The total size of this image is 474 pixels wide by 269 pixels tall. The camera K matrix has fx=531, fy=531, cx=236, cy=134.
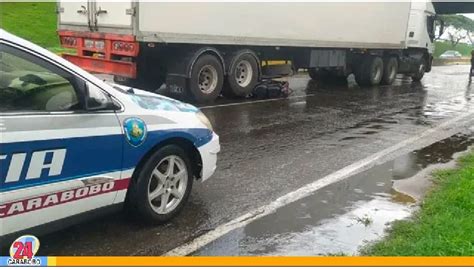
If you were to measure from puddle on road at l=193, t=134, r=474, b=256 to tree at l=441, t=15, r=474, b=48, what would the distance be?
72418 mm

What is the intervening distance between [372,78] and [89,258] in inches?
602

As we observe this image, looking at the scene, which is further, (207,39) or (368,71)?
(368,71)

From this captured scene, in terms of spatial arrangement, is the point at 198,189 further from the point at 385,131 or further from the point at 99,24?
the point at 99,24

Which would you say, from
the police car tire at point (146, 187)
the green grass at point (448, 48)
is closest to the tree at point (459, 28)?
the green grass at point (448, 48)

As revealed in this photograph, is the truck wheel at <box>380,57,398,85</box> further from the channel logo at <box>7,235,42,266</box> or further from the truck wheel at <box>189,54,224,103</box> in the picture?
the channel logo at <box>7,235,42,266</box>

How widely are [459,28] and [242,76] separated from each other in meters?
76.9

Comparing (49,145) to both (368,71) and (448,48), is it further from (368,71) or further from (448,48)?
(448,48)

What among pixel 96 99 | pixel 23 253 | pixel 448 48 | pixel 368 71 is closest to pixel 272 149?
pixel 96 99

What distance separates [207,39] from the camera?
1098cm

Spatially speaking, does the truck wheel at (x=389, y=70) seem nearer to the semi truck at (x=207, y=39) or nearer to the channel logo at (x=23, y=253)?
the semi truck at (x=207, y=39)

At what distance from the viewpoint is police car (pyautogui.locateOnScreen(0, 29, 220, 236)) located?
321 centimetres

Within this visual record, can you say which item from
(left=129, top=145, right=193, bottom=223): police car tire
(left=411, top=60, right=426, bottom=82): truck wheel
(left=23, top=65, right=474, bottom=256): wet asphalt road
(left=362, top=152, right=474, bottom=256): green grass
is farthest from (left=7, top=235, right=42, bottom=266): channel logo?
(left=411, top=60, right=426, bottom=82): truck wheel

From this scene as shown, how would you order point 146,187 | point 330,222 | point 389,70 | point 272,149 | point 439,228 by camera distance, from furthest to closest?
1. point 389,70
2. point 272,149
3. point 330,222
4. point 439,228
5. point 146,187

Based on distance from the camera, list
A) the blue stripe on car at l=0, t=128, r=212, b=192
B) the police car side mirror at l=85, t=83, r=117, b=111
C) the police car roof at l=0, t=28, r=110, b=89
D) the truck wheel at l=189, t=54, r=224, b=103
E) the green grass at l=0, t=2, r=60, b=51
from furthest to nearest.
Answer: the green grass at l=0, t=2, r=60, b=51
the truck wheel at l=189, t=54, r=224, b=103
the police car side mirror at l=85, t=83, r=117, b=111
the police car roof at l=0, t=28, r=110, b=89
the blue stripe on car at l=0, t=128, r=212, b=192
